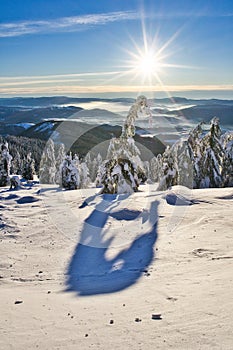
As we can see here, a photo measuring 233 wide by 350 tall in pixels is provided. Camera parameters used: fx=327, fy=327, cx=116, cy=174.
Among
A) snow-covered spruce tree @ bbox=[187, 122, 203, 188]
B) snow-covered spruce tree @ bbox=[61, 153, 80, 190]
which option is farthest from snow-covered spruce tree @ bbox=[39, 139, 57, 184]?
snow-covered spruce tree @ bbox=[187, 122, 203, 188]

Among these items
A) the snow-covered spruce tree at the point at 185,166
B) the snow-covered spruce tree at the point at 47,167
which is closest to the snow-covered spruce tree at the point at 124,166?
the snow-covered spruce tree at the point at 185,166

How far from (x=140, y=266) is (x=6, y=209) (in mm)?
10053

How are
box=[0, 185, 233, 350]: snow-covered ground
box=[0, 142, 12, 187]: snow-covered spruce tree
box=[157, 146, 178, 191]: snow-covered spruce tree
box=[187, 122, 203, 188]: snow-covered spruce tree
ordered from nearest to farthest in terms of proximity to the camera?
1. box=[0, 185, 233, 350]: snow-covered ground
2. box=[157, 146, 178, 191]: snow-covered spruce tree
3. box=[187, 122, 203, 188]: snow-covered spruce tree
4. box=[0, 142, 12, 187]: snow-covered spruce tree

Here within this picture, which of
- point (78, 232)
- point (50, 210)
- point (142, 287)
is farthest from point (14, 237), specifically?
point (142, 287)

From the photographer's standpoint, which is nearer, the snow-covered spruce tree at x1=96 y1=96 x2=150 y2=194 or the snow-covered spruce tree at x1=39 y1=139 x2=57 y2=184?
the snow-covered spruce tree at x1=96 y1=96 x2=150 y2=194

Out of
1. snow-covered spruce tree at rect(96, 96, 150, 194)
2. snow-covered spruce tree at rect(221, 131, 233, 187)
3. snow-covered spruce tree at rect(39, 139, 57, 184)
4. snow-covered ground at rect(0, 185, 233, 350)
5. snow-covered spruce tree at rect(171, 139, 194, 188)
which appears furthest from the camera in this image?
snow-covered spruce tree at rect(39, 139, 57, 184)

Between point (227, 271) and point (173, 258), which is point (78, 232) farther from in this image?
point (227, 271)

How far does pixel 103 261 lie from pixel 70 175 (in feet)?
89.3

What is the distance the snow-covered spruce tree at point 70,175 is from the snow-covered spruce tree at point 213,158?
14464 millimetres

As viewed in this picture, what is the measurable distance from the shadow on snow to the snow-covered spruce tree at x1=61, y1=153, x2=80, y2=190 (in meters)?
22.0

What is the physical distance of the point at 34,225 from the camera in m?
14.6

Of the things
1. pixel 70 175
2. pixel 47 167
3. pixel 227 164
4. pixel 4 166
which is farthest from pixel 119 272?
pixel 47 167

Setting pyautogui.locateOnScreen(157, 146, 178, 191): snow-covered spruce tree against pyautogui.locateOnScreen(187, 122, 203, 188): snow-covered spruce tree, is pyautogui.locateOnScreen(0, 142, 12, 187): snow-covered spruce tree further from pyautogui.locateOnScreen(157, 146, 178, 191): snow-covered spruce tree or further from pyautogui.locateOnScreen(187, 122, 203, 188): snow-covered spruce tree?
pyautogui.locateOnScreen(157, 146, 178, 191): snow-covered spruce tree

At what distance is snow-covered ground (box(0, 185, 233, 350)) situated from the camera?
5.32m
